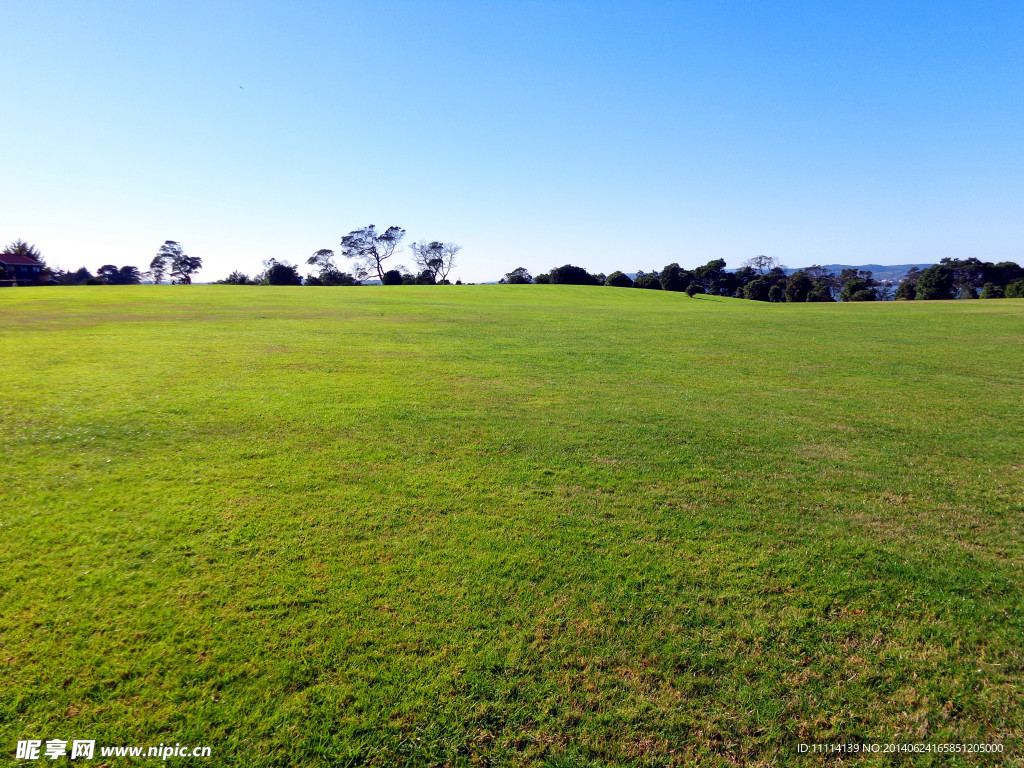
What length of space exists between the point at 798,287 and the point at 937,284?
57.7ft

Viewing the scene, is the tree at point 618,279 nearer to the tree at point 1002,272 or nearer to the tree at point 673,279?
the tree at point 673,279

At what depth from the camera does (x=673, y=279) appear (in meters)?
91.6

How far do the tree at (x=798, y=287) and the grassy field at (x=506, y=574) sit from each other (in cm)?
7611

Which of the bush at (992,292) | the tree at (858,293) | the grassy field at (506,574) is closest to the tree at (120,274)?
the grassy field at (506,574)

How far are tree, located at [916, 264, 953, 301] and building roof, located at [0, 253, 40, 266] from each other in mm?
157384

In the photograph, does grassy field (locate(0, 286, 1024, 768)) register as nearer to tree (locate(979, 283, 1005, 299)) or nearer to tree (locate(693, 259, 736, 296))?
tree (locate(979, 283, 1005, 299))

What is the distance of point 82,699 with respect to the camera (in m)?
3.83

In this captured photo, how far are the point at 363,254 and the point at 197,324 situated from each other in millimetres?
98637

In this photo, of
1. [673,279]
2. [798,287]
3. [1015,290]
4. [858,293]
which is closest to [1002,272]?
[858,293]

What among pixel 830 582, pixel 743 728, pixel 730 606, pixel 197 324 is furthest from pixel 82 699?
pixel 197 324

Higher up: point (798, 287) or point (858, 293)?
point (798, 287)

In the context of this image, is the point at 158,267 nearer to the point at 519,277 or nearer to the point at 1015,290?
the point at 519,277

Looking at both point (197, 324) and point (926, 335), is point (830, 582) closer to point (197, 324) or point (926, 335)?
point (926, 335)

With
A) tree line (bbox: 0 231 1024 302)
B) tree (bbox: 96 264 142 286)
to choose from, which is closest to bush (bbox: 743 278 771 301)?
tree line (bbox: 0 231 1024 302)
